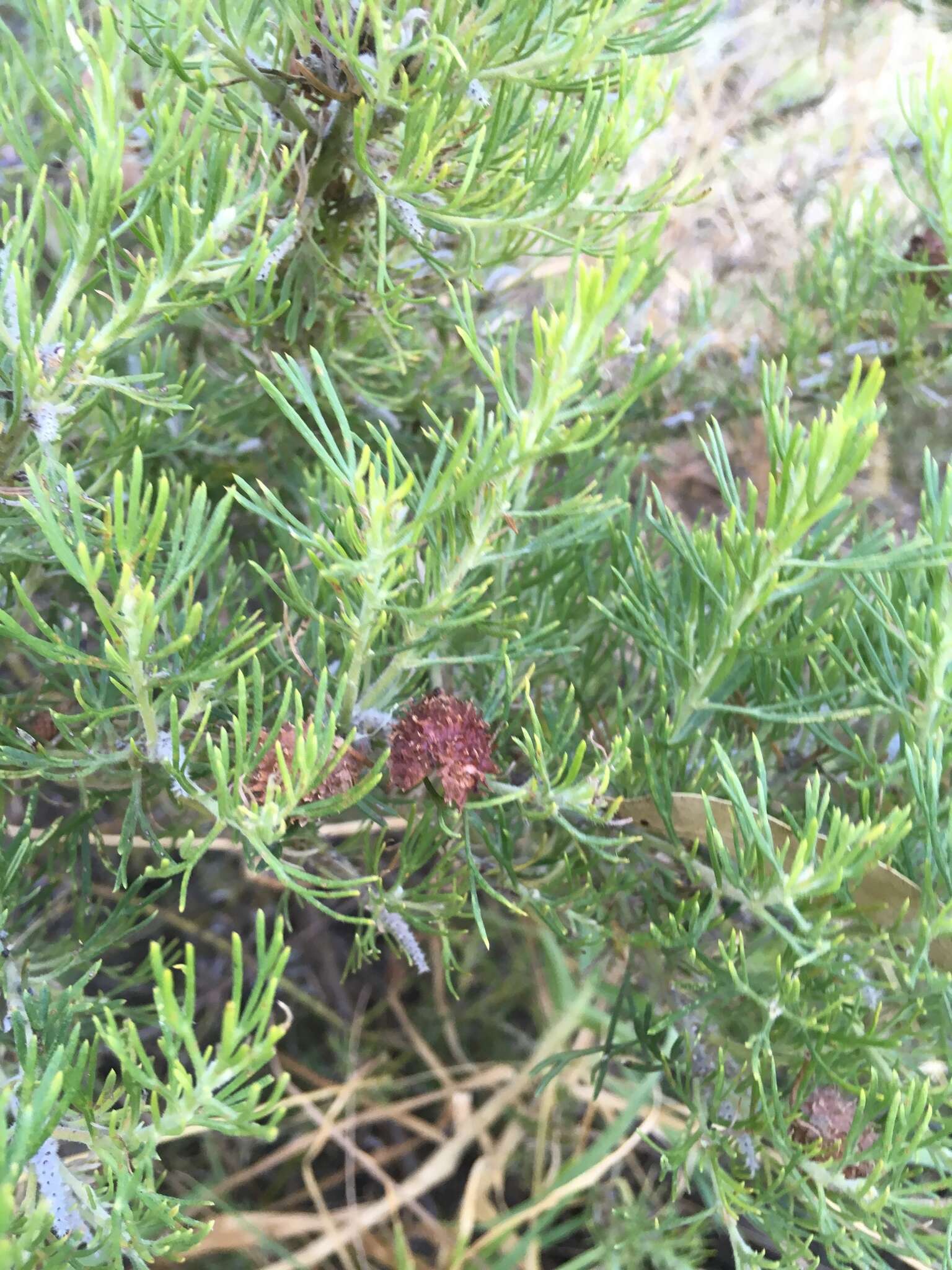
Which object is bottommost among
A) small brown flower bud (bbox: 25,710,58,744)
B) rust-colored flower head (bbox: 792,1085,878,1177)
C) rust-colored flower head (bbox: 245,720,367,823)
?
rust-colored flower head (bbox: 792,1085,878,1177)

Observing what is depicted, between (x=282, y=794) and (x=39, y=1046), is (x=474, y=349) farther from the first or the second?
(x=39, y=1046)

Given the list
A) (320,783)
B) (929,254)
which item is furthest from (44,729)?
(929,254)

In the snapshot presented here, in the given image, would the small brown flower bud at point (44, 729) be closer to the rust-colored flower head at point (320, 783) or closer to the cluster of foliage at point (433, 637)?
the cluster of foliage at point (433, 637)

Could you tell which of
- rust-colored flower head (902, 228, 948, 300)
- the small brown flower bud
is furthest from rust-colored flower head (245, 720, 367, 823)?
rust-colored flower head (902, 228, 948, 300)

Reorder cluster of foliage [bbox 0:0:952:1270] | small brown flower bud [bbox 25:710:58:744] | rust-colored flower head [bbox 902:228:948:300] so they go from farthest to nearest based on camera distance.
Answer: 1. rust-colored flower head [bbox 902:228:948:300]
2. small brown flower bud [bbox 25:710:58:744]
3. cluster of foliage [bbox 0:0:952:1270]

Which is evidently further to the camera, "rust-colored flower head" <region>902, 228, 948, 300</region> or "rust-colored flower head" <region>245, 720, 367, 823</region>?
"rust-colored flower head" <region>902, 228, 948, 300</region>

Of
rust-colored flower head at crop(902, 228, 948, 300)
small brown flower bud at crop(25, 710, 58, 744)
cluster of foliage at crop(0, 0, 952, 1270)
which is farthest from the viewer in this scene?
rust-colored flower head at crop(902, 228, 948, 300)

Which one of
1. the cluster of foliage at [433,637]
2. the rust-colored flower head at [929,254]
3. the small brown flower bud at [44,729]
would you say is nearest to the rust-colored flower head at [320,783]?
the cluster of foliage at [433,637]

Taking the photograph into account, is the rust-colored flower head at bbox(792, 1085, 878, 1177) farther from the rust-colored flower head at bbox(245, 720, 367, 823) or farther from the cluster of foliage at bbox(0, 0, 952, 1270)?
the rust-colored flower head at bbox(245, 720, 367, 823)
